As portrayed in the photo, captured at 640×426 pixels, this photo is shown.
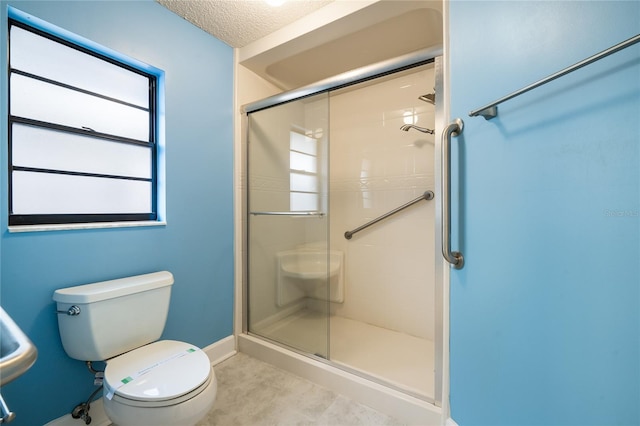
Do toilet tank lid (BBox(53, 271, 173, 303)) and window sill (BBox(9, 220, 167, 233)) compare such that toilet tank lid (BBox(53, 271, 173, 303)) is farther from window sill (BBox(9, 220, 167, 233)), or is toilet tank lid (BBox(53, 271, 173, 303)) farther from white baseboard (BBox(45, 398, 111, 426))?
white baseboard (BBox(45, 398, 111, 426))

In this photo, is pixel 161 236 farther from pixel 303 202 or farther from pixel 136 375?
pixel 303 202

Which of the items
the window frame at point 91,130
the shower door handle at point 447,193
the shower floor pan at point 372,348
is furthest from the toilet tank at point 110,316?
the shower door handle at point 447,193

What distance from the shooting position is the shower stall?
177cm

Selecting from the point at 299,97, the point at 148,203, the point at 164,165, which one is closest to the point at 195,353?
the point at 148,203

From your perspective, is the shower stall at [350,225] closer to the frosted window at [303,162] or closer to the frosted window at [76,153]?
the frosted window at [303,162]

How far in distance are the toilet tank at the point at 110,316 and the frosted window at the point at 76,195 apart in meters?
0.40

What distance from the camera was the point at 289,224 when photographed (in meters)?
1.91

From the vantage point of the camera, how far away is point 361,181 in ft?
7.63

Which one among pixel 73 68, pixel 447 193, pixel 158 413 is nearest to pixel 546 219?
pixel 447 193

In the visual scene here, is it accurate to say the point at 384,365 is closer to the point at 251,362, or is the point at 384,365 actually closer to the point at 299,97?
the point at 251,362

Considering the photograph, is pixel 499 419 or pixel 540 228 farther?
pixel 499 419

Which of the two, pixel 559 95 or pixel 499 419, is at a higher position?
pixel 559 95

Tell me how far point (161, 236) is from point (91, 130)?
2.10 feet

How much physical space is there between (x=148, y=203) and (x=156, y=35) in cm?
98
